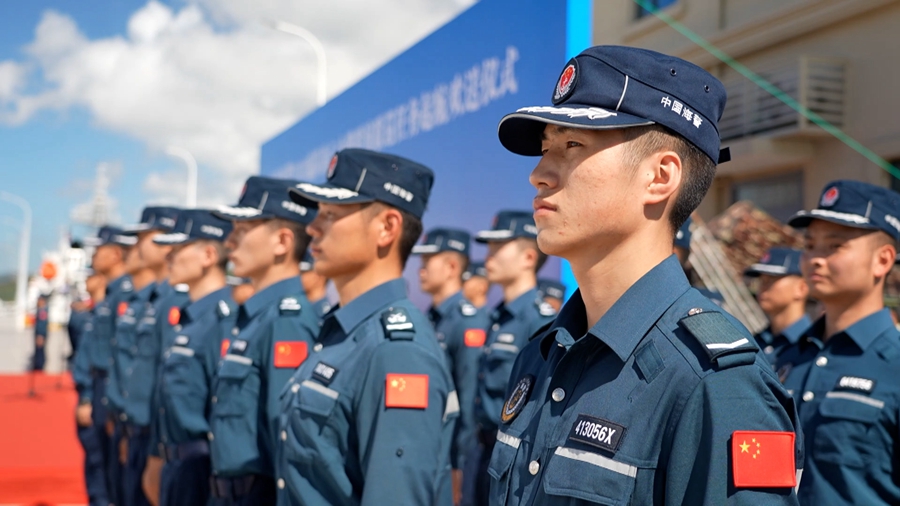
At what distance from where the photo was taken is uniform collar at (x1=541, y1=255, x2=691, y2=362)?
1.38 metres

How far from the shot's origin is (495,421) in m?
5.05

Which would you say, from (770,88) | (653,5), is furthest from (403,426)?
(653,5)

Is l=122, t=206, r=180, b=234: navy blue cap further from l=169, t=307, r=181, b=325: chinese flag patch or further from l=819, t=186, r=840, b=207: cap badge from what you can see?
l=819, t=186, r=840, b=207: cap badge

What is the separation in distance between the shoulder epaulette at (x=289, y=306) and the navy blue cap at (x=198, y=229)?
179cm

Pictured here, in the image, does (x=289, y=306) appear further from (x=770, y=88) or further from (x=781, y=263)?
(x=781, y=263)

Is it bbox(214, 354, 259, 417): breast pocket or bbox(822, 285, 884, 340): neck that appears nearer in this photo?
bbox(822, 285, 884, 340): neck

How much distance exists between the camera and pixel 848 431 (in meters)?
2.73

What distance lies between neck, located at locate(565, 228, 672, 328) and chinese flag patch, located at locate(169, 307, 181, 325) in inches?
140

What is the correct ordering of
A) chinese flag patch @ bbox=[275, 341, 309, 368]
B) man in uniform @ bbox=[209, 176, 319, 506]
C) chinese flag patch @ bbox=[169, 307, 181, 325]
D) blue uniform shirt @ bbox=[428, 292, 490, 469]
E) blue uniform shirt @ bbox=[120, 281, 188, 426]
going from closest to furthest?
man in uniform @ bbox=[209, 176, 319, 506] < chinese flag patch @ bbox=[275, 341, 309, 368] < chinese flag patch @ bbox=[169, 307, 181, 325] < blue uniform shirt @ bbox=[120, 281, 188, 426] < blue uniform shirt @ bbox=[428, 292, 490, 469]

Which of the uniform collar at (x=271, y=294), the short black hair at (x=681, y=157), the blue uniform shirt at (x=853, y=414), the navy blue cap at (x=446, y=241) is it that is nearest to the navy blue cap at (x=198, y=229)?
the uniform collar at (x=271, y=294)

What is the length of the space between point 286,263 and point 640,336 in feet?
9.24

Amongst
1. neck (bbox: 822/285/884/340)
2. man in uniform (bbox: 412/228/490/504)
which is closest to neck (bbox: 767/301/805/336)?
man in uniform (bbox: 412/228/490/504)

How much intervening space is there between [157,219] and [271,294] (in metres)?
3.43

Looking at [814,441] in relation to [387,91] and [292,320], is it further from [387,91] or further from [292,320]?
[387,91]
